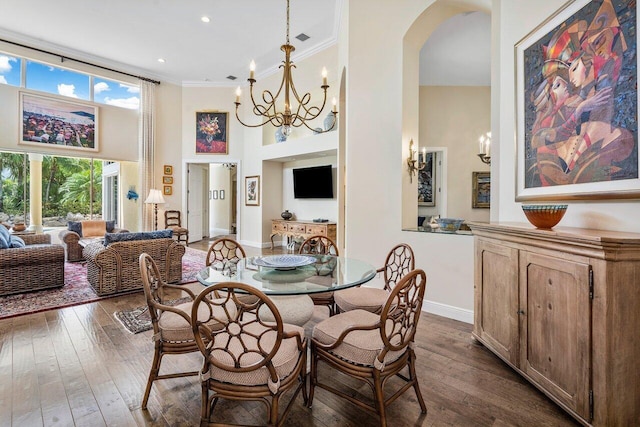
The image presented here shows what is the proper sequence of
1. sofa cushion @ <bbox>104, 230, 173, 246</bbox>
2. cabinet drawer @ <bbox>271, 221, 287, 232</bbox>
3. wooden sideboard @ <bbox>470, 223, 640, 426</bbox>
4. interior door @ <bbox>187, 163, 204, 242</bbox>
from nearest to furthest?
wooden sideboard @ <bbox>470, 223, 640, 426</bbox>
sofa cushion @ <bbox>104, 230, 173, 246</bbox>
cabinet drawer @ <bbox>271, 221, 287, 232</bbox>
interior door @ <bbox>187, 163, 204, 242</bbox>

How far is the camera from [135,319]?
3037 millimetres

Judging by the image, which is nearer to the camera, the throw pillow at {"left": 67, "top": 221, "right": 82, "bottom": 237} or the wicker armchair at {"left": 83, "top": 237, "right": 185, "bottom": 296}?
the wicker armchair at {"left": 83, "top": 237, "right": 185, "bottom": 296}

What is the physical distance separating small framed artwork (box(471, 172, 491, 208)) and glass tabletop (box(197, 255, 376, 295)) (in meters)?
4.20

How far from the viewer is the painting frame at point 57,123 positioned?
594cm

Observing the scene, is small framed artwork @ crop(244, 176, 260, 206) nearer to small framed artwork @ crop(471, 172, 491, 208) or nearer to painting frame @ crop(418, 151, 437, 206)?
painting frame @ crop(418, 151, 437, 206)

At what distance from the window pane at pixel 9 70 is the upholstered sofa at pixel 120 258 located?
454cm

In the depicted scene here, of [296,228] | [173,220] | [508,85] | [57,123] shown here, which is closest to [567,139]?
[508,85]

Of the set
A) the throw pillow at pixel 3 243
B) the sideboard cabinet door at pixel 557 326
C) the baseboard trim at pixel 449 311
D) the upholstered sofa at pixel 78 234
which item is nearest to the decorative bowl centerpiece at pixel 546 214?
the sideboard cabinet door at pixel 557 326

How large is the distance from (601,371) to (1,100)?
8981 millimetres

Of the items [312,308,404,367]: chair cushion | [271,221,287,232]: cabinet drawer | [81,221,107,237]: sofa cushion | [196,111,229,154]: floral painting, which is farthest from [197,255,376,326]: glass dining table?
[196,111,229,154]: floral painting

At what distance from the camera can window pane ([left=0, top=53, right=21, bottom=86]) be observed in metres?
5.70

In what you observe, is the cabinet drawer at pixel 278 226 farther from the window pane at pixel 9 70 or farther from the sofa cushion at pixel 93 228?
the window pane at pixel 9 70

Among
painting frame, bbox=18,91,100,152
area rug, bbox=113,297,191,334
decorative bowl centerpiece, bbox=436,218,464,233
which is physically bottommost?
area rug, bbox=113,297,191,334

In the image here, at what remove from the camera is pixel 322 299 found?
2.64m
